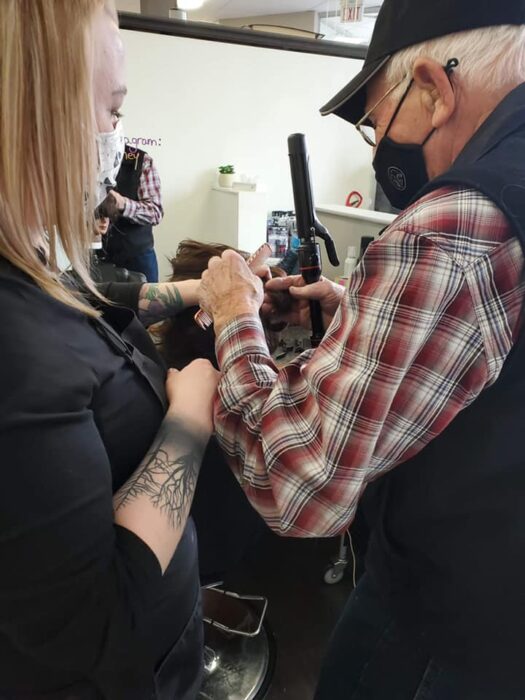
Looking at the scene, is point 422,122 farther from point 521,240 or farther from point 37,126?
point 37,126

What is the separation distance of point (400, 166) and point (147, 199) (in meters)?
2.27

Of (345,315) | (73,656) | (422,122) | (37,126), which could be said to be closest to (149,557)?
(73,656)

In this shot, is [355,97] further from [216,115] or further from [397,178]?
[216,115]

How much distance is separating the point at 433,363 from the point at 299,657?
1321 millimetres

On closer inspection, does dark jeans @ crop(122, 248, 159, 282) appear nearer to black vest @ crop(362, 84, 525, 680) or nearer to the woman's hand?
the woman's hand

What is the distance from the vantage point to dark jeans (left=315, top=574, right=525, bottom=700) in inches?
29.1

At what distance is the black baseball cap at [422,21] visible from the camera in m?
0.56

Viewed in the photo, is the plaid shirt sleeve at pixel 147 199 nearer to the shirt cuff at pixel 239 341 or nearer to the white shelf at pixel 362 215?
the white shelf at pixel 362 215

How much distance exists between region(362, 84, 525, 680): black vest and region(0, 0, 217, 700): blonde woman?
0.29m

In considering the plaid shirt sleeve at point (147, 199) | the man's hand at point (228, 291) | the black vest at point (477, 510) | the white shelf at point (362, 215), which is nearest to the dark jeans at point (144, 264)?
the plaid shirt sleeve at point (147, 199)

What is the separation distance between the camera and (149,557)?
0.54m

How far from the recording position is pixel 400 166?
2.37ft

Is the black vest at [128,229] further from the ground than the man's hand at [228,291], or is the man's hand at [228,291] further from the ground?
the man's hand at [228,291]

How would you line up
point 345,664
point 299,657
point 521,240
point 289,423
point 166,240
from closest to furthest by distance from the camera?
point 521,240 < point 289,423 < point 345,664 < point 299,657 < point 166,240
